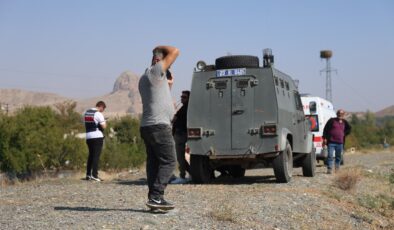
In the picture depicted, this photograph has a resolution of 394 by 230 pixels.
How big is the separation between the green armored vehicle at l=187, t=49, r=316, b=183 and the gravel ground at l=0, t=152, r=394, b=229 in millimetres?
822

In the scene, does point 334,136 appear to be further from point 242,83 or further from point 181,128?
point 181,128

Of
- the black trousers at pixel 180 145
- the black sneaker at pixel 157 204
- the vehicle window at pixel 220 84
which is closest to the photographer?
the black sneaker at pixel 157 204

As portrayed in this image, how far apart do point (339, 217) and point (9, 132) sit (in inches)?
1183

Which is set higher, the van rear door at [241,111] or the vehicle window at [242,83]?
the vehicle window at [242,83]

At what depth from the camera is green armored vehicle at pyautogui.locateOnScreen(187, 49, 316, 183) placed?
493 inches

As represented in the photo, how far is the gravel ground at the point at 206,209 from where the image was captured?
23.9ft

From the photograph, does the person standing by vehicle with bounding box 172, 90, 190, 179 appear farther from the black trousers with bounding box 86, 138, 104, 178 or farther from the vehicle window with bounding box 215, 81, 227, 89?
the black trousers with bounding box 86, 138, 104, 178

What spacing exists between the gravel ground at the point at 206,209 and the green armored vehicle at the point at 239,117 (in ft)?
2.70

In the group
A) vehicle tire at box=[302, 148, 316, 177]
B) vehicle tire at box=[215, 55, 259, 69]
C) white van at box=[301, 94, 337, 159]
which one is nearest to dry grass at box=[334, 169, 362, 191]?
vehicle tire at box=[302, 148, 316, 177]

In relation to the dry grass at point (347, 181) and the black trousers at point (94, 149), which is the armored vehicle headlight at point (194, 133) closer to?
the black trousers at point (94, 149)

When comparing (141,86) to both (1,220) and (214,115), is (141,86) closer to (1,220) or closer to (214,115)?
(1,220)

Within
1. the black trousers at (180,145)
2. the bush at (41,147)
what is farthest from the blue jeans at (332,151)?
the bush at (41,147)

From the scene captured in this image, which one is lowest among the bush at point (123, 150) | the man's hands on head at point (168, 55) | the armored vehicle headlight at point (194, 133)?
the bush at point (123, 150)

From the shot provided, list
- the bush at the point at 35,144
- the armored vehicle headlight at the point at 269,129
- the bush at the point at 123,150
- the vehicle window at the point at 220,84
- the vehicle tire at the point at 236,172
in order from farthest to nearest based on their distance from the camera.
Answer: the bush at the point at 123,150, the bush at the point at 35,144, the vehicle tire at the point at 236,172, the vehicle window at the point at 220,84, the armored vehicle headlight at the point at 269,129
